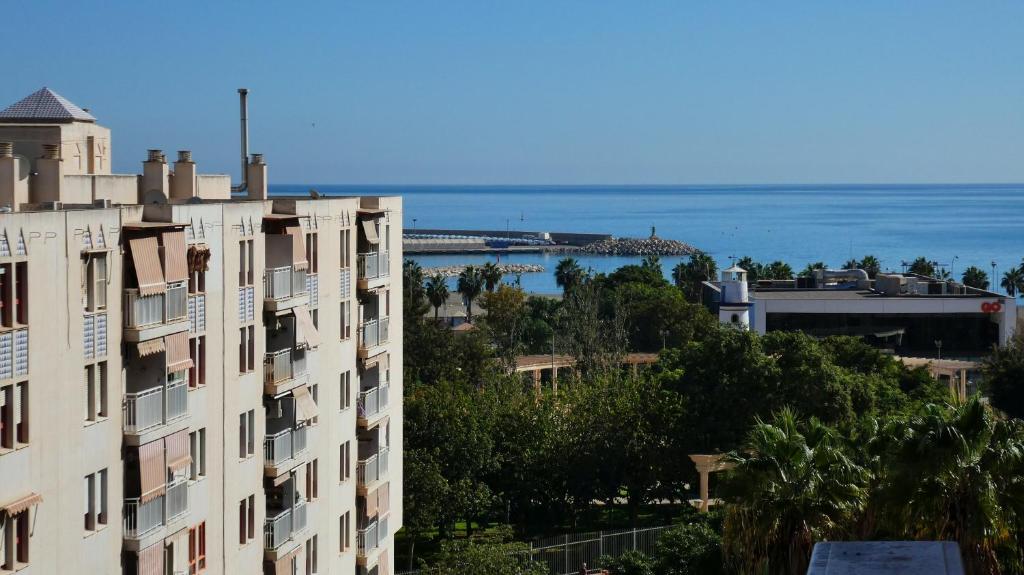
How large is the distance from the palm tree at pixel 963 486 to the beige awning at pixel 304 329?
10469mm

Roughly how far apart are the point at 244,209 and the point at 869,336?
71.3 meters

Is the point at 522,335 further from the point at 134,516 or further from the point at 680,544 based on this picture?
the point at 134,516

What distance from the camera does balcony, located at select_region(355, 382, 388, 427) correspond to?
30750 millimetres

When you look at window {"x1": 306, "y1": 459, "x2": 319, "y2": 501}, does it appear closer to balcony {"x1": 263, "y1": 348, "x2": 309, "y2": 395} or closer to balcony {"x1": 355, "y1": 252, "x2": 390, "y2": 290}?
balcony {"x1": 263, "y1": 348, "x2": 309, "y2": 395}

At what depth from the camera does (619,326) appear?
73.1m

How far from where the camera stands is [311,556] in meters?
27.4

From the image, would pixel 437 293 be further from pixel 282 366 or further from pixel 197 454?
pixel 197 454

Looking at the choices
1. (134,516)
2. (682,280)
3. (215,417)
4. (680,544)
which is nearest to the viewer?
(134,516)

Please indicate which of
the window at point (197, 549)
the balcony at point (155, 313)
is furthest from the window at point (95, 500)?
the window at point (197, 549)

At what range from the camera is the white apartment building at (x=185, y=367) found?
57.3 feet

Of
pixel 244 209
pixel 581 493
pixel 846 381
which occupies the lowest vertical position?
pixel 581 493

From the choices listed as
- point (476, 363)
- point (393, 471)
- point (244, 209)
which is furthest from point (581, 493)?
point (244, 209)

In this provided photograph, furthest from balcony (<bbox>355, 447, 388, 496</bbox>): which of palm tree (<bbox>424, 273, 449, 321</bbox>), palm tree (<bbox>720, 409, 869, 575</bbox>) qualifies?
palm tree (<bbox>424, 273, 449, 321</bbox>)

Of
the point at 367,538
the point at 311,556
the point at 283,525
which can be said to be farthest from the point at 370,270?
the point at 283,525
